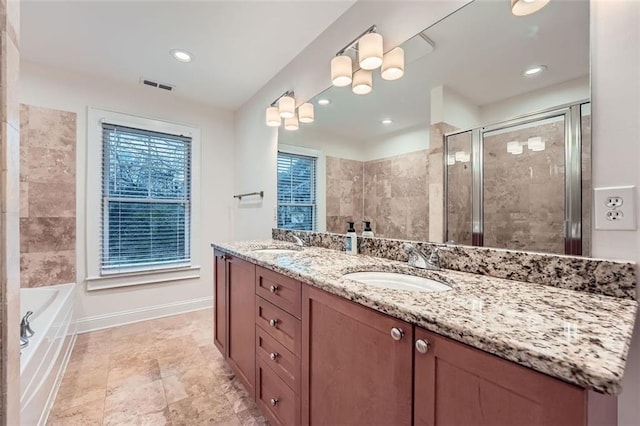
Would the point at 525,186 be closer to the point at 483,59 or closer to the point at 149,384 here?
the point at 483,59

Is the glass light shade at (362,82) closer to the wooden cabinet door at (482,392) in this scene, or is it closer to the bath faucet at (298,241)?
the bath faucet at (298,241)

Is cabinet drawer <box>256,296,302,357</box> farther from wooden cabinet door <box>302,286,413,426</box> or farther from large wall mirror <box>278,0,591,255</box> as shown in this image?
large wall mirror <box>278,0,591,255</box>

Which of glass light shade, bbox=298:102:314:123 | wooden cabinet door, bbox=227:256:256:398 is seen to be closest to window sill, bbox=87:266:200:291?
wooden cabinet door, bbox=227:256:256:398

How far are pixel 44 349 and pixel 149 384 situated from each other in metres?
0.62

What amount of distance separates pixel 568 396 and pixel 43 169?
341 centimetres

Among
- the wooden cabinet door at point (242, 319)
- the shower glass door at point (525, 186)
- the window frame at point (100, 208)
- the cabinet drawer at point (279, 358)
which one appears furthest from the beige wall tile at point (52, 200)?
the shower glass door at point (525, 186)

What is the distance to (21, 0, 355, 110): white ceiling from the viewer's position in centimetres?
176

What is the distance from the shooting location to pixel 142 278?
2877 mm

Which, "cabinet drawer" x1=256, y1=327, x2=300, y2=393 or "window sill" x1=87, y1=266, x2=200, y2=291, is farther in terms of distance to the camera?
"window sill" x1=87, y1=266, x2=200, y2=291

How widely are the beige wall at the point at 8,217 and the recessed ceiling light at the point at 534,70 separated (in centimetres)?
145

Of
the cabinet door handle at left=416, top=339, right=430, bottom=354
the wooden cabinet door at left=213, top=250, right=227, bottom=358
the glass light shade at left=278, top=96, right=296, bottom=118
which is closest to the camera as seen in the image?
the cabinet door handle at left=416, top=339, right=430, bottom=354

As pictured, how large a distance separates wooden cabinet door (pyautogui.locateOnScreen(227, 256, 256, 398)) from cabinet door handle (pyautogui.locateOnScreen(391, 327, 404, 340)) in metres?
0.95

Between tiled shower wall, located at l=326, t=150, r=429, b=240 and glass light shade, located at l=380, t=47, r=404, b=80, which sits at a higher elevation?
glass light shade, located at l=380, t=47, r=404, b=80

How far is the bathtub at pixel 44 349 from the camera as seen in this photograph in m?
Result: 1.18
